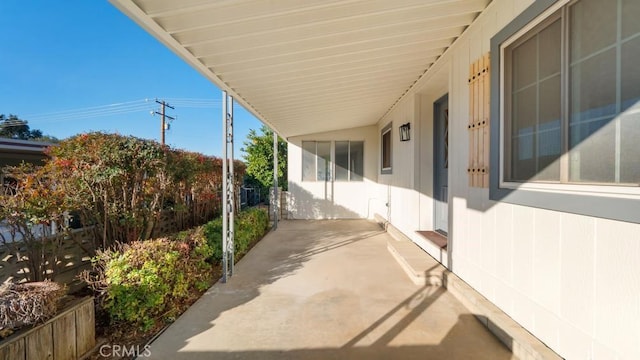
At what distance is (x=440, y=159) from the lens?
15.5 ft

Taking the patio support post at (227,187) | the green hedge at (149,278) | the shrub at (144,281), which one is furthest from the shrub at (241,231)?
the shrub at (144,281)

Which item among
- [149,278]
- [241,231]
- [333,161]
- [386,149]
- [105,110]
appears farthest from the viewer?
[105,110]

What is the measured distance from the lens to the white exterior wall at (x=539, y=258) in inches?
57.1

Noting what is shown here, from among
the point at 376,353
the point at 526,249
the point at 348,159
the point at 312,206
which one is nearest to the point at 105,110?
the point at 312,206

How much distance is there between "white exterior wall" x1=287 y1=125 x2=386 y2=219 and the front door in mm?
3960

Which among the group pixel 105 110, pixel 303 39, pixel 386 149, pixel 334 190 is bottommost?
pixel 334 190

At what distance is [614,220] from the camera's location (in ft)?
4.75

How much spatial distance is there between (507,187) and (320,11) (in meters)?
2.20

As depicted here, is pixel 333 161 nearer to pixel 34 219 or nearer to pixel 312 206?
pixel 312 206

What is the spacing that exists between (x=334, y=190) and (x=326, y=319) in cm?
639

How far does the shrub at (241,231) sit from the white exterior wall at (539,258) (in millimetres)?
3336

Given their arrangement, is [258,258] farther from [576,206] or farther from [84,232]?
[576,206]

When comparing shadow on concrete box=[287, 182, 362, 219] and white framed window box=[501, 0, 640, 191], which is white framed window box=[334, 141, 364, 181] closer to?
shadow on concrete box=[287, 182, 362, 219]

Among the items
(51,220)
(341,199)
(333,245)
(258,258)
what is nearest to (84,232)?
(51,220)
